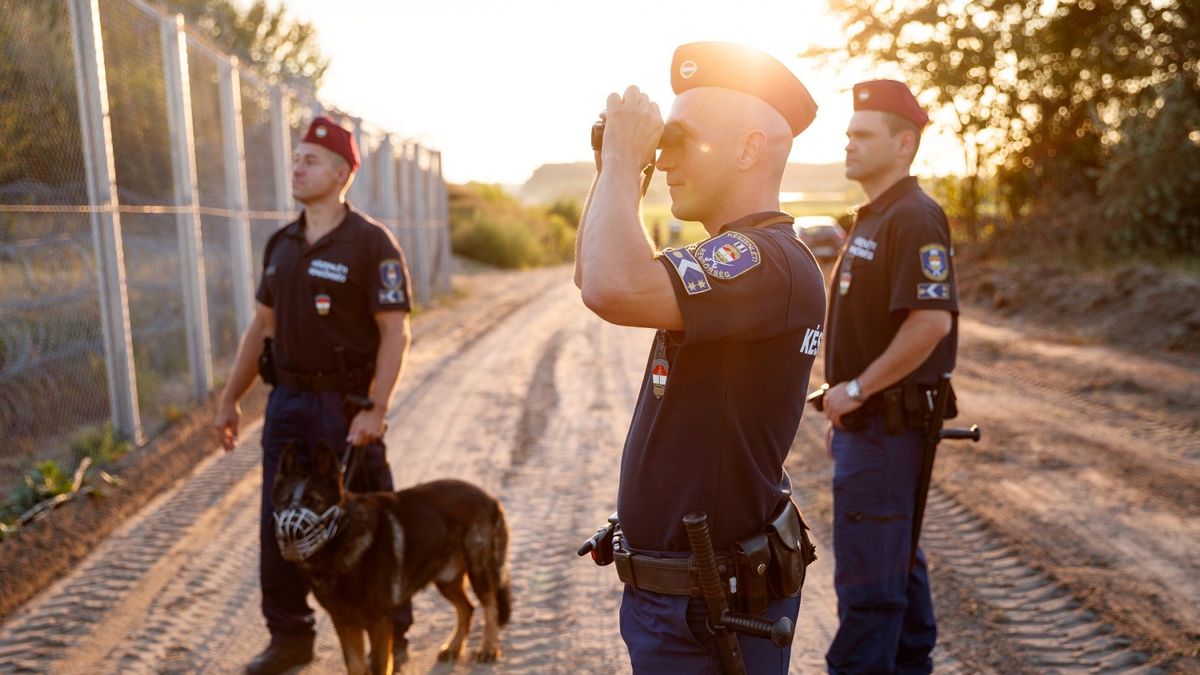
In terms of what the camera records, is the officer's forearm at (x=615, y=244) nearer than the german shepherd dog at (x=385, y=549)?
Yes

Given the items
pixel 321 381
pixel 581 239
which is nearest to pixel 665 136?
pixel 581 239

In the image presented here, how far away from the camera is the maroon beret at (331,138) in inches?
166

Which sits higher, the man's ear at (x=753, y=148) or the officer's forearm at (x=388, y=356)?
the man's ear at (x=753, y=148)

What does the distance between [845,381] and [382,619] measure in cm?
206

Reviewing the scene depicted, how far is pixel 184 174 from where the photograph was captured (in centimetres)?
941

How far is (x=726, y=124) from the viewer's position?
2090mm

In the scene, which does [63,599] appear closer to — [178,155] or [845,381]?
[845,381]

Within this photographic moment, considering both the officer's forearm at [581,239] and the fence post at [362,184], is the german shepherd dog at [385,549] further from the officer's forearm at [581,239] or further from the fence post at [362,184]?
the fence post at [362,184]

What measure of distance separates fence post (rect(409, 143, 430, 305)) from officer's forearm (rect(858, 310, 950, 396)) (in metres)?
17.6

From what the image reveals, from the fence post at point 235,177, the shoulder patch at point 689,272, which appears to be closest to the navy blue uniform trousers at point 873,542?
the shoulder patch at point 689,272

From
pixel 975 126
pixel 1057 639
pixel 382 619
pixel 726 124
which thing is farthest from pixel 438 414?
pixel 975 126

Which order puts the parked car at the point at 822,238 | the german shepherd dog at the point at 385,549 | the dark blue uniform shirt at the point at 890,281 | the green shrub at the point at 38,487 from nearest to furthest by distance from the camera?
the dark blue uniform shirt at the point at 890,281, the german shepherd dog at the point at 385,549, the green shrub at the point at 38,487, the parked car at the point at 822,238

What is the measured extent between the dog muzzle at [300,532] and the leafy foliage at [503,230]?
3110 centimetres

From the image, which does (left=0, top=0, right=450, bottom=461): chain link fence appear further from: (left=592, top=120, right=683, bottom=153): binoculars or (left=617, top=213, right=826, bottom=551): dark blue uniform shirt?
(left=617, top=213, right=826, bottom=551): dark blue uniform shirt
